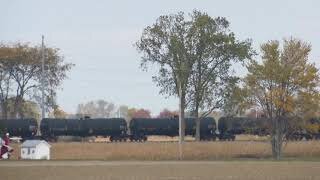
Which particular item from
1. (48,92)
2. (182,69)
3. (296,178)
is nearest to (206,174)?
(296,178)

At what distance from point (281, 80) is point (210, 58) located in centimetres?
1435

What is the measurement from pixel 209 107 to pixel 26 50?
2515cm

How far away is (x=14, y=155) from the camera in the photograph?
51.0 meters

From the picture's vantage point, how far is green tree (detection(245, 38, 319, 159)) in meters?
55.3

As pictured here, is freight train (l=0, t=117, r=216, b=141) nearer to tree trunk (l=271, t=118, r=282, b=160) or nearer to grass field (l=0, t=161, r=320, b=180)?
tree trunk (l=271, t=118, r=282, b=160)

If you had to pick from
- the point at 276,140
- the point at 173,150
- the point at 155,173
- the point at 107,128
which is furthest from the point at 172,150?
the point at 155,173

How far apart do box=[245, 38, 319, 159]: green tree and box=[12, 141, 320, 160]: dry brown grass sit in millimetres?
2094

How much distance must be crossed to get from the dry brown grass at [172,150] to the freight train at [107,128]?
11.3 meters

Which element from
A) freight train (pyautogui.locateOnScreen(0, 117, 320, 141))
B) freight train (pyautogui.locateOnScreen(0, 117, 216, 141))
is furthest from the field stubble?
freight train (pyautogui.locateOnScreen(0, 117, 216, 141))

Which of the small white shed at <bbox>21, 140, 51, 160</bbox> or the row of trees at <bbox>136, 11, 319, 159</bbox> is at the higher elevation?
the row of trees at <bbox>136, 11, 319, 159</bbox>

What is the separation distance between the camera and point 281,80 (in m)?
55.7

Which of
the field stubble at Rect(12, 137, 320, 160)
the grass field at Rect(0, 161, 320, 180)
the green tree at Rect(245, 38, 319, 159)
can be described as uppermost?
the green tree at Rect(245, 38, 319, 159)

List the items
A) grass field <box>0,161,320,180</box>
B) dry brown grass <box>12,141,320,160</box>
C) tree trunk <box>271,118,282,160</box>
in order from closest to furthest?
grass field <box>0,161,320,180</box>
dry brown grass <box>12,141,320,160</box>
tree trunk <box>271,118,282,160</box>

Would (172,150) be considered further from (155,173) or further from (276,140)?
(155,173)
